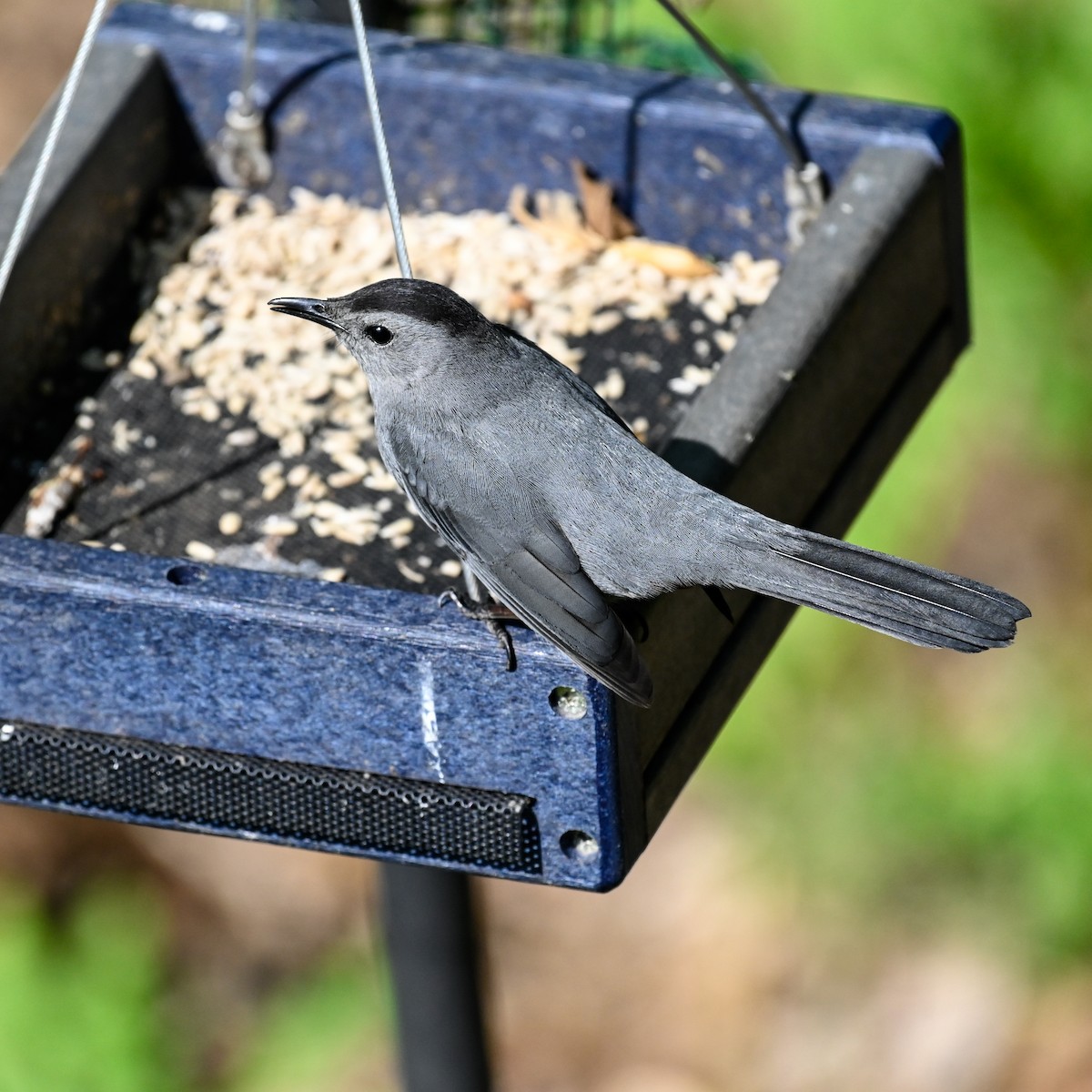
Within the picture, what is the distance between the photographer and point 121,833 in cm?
574

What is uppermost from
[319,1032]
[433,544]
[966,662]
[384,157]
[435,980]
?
[384,157]

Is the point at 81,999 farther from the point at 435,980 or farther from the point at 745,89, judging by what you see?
the point at 745,89

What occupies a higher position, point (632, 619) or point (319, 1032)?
point (632, 619)

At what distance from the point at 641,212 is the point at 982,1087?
2922 millimetres

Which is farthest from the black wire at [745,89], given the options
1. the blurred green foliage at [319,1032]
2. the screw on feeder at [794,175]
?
the blurred green foliage at [319,1032]

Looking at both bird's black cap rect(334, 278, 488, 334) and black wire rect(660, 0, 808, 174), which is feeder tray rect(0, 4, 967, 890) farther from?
bird's black cap rect(334, 278, 488, 334)

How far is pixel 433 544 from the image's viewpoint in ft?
10.6

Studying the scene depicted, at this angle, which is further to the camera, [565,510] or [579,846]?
[565,510]

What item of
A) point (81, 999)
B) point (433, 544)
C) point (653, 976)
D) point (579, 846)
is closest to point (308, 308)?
point (433, 544)

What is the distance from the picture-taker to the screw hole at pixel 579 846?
8.34 feet

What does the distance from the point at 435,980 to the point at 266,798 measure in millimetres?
1325

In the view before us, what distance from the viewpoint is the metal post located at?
12.3ft

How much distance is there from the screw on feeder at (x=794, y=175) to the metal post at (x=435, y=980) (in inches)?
58.2

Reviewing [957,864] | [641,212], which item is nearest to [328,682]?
[641,212]
